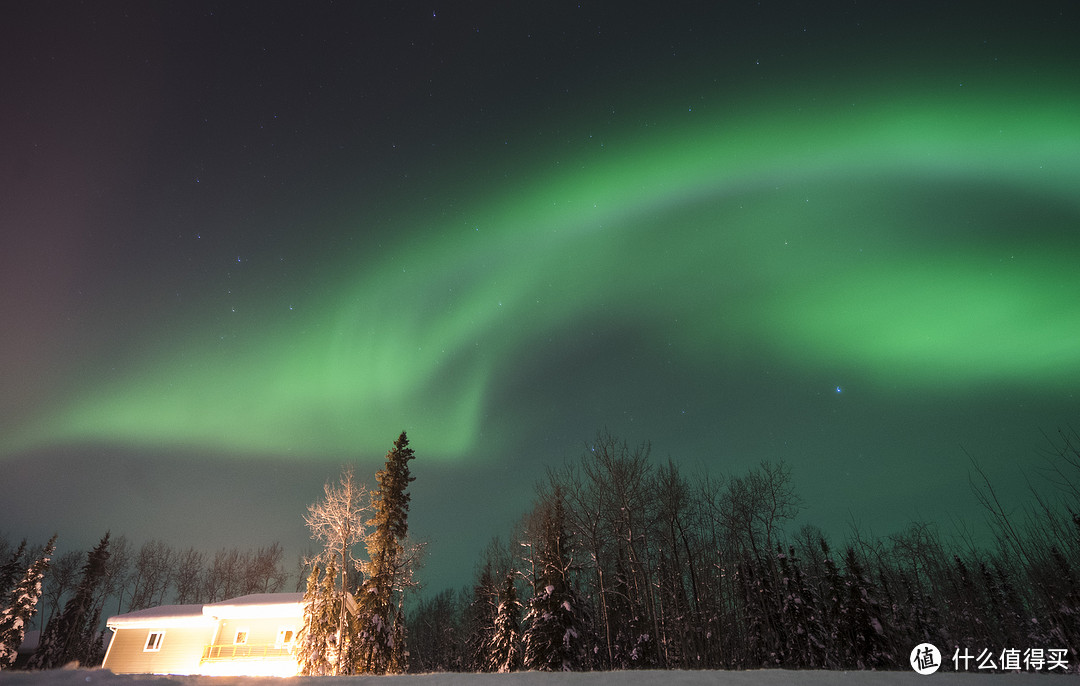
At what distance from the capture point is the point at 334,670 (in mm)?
25203

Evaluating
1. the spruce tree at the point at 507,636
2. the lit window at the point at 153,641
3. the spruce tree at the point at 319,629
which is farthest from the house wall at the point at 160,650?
the spruce tree at the point at 507,636

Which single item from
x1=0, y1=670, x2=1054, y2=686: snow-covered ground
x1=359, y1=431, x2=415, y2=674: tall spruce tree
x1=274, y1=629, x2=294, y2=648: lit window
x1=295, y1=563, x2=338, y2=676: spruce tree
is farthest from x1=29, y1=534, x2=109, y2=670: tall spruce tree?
x1=0, y1=670, x2=1054, y2=686: snow-covered ground

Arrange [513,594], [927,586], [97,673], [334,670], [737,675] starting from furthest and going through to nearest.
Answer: [927,586] → [513,594] → [334,670] → [737,675] → [97,673]

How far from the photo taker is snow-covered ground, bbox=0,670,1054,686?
555 cm

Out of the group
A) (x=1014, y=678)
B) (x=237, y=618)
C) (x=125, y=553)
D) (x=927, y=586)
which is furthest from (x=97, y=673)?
(x=125, y=553)

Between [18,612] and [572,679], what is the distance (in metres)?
60.1

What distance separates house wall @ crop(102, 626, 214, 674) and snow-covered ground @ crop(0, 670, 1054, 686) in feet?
102

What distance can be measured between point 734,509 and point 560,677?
38637 millimetres

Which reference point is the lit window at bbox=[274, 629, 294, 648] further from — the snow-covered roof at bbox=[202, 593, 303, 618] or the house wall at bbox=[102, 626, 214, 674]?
the house wall at bbox=[102, 626, 214, 674]

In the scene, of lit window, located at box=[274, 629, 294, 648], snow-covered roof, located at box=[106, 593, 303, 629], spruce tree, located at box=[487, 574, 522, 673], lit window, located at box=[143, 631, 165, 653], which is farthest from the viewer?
spruce tree, located at box=[487, 574, 522, 673]

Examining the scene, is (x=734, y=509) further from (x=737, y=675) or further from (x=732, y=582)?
(x=737, y=675)

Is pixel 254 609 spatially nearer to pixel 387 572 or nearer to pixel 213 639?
pixel 213 639

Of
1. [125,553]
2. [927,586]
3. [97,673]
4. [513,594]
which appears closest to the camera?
[97,673]

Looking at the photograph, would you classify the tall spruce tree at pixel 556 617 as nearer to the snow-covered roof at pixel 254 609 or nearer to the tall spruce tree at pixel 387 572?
the tall spruce tree at pixel 387 572
